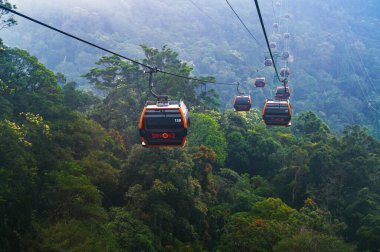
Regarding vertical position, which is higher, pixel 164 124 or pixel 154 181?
pixel 164 124

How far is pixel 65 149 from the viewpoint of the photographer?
27.1 m

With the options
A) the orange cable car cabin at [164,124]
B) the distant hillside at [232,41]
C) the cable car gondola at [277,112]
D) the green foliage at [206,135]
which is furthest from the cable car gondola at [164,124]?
the distant hillside at [232,41]

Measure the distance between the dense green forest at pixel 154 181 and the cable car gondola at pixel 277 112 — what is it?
20.4 feet

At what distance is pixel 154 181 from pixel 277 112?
9.39 metres

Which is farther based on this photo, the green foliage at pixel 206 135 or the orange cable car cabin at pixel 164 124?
the green foliage at pixel 206 135

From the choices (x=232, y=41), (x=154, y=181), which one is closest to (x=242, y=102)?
(x=154, y=181)

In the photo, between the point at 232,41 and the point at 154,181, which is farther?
the point at 232,41

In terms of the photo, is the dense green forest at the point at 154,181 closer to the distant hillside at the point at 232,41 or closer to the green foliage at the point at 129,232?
the green foliage at the point at 129,232

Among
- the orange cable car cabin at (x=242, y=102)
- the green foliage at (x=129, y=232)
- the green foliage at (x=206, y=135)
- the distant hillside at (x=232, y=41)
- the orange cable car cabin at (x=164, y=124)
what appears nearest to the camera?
the orange cable car cabin at (x=164, y=124)

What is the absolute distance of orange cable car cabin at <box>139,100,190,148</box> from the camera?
41.6 ft

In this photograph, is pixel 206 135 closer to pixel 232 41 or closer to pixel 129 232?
pixel 129 232

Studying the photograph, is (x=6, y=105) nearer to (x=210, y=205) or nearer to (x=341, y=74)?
(x=210, y=205)

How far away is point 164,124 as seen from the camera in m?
12.7

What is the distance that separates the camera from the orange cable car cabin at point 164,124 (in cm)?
1269
